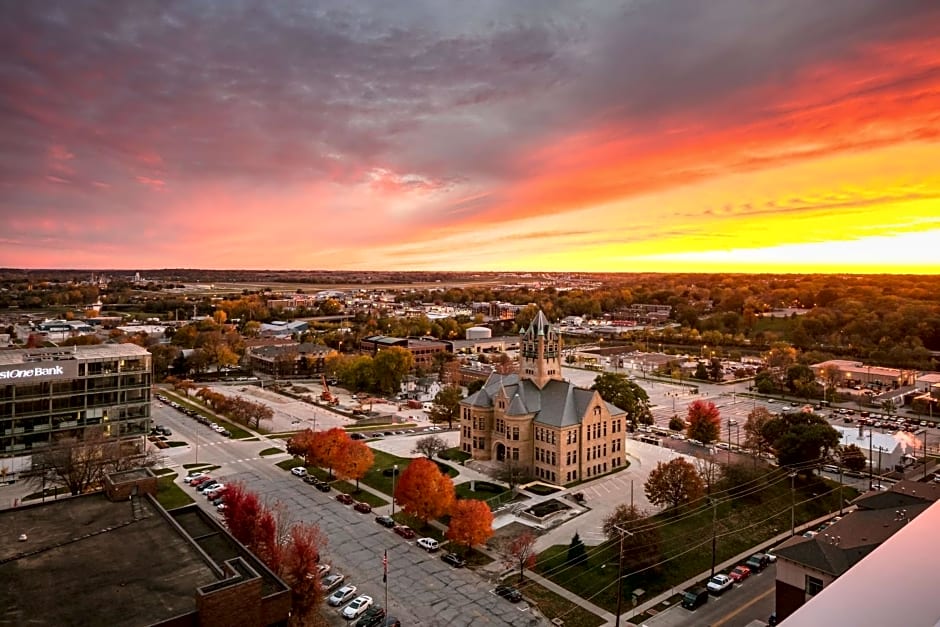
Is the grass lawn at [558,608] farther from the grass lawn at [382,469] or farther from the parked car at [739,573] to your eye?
the grass lawn at [382,469]

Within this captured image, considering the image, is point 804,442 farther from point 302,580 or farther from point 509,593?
point 302,580

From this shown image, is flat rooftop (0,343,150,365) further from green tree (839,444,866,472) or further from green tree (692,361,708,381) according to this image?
green tree (692,361,708,381)

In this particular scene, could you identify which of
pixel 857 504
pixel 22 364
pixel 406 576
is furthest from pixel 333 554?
pixel 22 364

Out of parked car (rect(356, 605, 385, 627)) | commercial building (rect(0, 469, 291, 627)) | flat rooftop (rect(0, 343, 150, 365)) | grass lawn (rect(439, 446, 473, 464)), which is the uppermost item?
flat rooftop (rect(0, 343, 150, 365))

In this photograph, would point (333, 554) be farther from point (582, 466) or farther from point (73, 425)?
point (73, 425)

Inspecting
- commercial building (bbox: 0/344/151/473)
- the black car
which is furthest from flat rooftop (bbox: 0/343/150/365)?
the black car

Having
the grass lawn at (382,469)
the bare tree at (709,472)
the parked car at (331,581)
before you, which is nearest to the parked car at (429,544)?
the parked car at (331,581)

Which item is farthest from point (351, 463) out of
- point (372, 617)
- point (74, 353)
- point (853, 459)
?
point (853, 459)

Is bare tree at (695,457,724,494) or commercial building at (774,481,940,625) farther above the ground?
commercial building at (774,481,940,625)

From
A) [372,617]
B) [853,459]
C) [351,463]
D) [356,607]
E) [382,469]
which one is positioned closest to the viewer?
[372,617]
